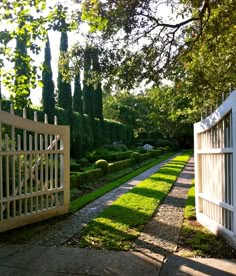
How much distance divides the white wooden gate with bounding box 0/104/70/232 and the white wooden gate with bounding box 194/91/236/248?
2.55 metres

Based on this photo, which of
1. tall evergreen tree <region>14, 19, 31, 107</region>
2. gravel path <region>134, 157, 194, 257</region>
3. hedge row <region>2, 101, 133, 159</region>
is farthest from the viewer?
hedge row <region>2, 101, 133, 159</region>

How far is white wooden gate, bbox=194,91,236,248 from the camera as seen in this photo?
14.4 feet

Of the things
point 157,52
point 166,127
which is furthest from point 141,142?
point 157,52

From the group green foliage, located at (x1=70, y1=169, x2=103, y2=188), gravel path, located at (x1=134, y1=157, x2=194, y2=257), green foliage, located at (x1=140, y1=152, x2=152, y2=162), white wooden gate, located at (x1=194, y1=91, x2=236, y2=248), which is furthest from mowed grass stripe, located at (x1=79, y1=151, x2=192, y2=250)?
green foliage, located at (x1=140, y1=152, x2=152, y2=162)

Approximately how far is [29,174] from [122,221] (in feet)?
5.99

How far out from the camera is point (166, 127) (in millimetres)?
42656

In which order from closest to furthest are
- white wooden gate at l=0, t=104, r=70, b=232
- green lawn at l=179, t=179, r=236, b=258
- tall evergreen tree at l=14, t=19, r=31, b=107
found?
green lawn at l=179, t=179, r=236, b=258, white wooden gate at l=0, t=104, r=70, b=232, tall evergreen tree at l=14, t=19, r=31, b=107

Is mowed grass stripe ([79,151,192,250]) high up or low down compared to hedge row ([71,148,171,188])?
down

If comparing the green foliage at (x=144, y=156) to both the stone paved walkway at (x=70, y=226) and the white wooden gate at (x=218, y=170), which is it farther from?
the white wooden gate at (x=218, y=170)

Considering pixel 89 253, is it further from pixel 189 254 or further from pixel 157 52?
pixel 157 52

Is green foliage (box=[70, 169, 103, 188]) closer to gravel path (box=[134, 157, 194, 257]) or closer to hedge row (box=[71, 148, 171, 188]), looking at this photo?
hedge row (box=[71, 148, 171, 188])

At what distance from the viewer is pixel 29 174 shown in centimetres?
589

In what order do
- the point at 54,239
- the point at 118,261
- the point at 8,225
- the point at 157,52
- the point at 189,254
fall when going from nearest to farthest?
the point at 118,261
the point at 189,254
the point at 54,239
the point at 8,225
the point at 157,52

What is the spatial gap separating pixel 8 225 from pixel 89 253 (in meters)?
1.77
